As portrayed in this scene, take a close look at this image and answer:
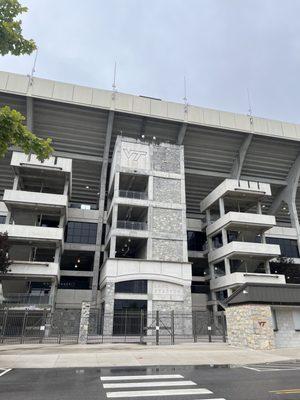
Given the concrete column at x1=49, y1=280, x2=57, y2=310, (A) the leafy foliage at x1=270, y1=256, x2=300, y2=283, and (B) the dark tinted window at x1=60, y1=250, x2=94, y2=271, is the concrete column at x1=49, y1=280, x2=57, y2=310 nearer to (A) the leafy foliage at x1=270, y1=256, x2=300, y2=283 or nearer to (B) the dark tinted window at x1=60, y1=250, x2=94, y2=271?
(B) the dark tinted window at x1=60, y1=250, x2=94, y2=271

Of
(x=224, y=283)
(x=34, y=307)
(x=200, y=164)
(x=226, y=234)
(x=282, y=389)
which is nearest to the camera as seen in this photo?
(x=282, y=389)

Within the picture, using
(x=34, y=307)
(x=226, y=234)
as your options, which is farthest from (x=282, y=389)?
(x=226, y=234)

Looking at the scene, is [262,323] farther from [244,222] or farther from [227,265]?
[244,222]

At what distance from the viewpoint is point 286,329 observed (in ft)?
65.4

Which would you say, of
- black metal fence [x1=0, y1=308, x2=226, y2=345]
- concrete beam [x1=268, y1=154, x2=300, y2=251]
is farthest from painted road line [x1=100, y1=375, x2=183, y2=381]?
concrete beam [x1=268, y1=154, x2=300, y2=251]

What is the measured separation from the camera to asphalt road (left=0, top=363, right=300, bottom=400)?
7941mm

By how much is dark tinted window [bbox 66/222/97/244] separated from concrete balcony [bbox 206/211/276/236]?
16276 mm

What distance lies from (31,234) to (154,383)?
1036 inches

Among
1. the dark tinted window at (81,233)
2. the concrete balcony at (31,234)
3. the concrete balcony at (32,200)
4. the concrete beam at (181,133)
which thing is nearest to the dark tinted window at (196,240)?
the concrete beam at (181,133)

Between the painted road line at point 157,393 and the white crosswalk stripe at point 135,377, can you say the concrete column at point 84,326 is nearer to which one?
the white crosswalk stripe at point 135,377

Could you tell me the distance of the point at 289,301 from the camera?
19859mm

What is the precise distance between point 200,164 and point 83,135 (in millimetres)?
17155

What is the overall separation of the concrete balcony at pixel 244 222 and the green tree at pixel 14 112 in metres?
30.7

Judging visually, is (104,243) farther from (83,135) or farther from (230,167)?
(230,167)
